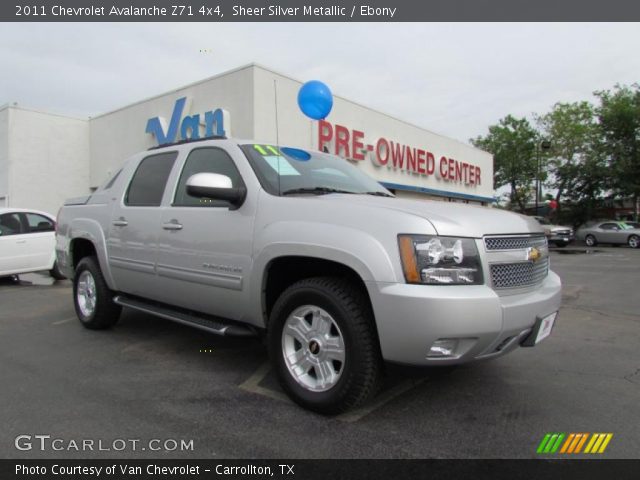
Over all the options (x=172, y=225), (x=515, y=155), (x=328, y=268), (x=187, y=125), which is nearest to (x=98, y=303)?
(x=172, y=225)

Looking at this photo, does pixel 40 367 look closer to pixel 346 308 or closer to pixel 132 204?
pixel 132 204

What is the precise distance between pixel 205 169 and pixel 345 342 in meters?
2.02

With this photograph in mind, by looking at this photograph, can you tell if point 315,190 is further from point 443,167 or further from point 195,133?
point 443,167

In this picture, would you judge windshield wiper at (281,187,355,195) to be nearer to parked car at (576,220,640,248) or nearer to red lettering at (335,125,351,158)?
red lettering at (335,125,351,158)

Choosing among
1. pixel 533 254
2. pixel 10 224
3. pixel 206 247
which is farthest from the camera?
pixel 10 224

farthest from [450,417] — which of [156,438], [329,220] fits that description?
[156,438]

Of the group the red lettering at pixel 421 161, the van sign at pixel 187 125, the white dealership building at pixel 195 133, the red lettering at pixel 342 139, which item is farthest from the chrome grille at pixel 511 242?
the red lettering at pixel 421 161

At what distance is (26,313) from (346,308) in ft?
17.4

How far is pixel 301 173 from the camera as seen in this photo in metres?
3.76

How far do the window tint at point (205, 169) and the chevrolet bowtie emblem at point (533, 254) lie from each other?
2043 mm

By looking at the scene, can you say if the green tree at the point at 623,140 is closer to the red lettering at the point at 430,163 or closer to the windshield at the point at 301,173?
the red lettering at the point at 430,163

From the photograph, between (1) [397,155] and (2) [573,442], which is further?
(1) [397,155]

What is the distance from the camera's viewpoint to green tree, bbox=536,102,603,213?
106 ft
